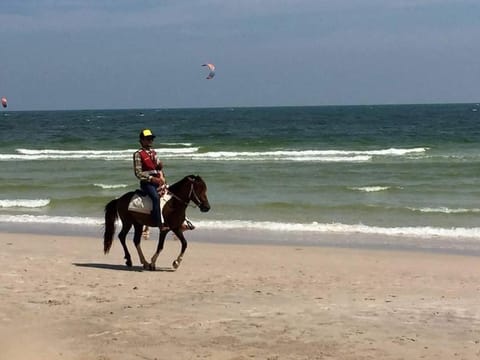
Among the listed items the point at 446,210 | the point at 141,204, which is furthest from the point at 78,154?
the point at 141,204

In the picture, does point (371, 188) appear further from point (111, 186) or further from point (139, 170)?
point (139, 170)

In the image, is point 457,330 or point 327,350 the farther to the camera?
point 457,330

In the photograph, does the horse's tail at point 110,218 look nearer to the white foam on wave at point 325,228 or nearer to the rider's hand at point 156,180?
the rider's hand at point 156,180

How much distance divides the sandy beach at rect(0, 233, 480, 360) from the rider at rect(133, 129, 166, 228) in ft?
3.07

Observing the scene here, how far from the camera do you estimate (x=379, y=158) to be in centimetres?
3341

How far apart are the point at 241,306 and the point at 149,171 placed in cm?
290

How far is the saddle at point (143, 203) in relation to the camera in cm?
1084

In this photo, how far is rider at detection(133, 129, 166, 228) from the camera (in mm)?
10609

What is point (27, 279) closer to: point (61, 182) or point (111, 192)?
point (111, 192)

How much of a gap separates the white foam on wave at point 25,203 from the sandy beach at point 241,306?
7.45m

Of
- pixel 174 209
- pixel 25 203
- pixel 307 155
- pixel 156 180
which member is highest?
pixel 307 155

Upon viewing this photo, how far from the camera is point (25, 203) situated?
2020 centimetres

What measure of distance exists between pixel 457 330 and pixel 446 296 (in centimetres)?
177

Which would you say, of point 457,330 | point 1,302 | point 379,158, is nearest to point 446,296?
point 457,330
